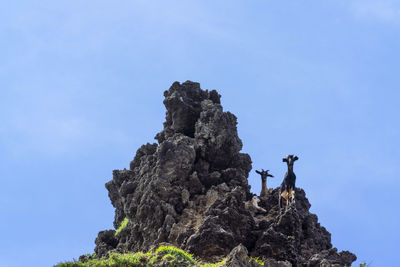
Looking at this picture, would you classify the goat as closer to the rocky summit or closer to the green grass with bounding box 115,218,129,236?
the rocky summit

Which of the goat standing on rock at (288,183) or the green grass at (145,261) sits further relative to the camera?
the goat standing on rock at (288,183)

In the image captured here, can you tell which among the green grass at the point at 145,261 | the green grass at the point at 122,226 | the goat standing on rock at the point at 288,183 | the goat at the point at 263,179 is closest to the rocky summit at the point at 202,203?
the green grass at the point at 122,226

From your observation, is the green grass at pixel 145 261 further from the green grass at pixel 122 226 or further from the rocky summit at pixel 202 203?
the green grass at pixel 122 226

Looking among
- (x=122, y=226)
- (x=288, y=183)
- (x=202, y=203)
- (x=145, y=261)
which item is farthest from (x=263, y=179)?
(x=145, y=261)

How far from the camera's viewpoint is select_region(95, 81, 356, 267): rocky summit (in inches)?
1358

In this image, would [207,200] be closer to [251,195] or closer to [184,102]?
[251,195]

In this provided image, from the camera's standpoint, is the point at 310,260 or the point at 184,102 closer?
the point at 310,260

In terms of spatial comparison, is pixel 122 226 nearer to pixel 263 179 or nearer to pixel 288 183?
pixel 263 179

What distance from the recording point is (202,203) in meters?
41.1

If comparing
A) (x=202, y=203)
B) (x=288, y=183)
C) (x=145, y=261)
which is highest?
(x=288, y=183)

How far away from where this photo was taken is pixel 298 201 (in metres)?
44.3

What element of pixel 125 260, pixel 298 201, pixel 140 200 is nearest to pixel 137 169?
pixel 140 200

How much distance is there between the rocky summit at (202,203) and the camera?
113 ft

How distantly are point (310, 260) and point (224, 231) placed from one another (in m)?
5.95
